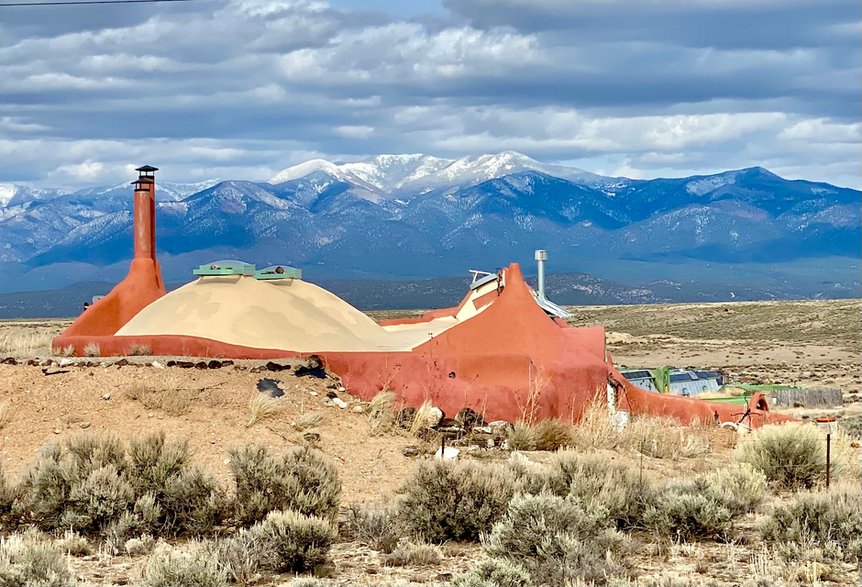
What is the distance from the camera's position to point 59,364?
2139 centimetres

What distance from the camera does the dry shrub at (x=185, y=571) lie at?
9875 millimetres

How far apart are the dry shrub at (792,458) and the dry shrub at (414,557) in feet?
20.7

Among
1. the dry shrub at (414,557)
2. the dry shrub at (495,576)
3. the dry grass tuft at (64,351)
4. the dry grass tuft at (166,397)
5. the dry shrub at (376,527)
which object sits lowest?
the dry shrub at (414,557)

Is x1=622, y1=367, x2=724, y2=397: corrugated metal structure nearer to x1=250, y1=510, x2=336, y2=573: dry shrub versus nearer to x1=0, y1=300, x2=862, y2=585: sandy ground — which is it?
x1=0, y1=300, x2=862, y2=585: sandy ground

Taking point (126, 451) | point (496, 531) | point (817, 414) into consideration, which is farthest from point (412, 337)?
point (496, 531)

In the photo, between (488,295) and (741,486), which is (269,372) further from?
(488,295)

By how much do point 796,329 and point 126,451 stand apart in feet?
271

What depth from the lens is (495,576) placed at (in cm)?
970

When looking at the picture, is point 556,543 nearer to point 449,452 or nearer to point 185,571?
point 185,571

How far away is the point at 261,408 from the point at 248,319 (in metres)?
5.87

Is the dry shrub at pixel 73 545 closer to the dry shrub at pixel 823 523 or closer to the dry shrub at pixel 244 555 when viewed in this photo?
the dry shrub at pixel 244 555

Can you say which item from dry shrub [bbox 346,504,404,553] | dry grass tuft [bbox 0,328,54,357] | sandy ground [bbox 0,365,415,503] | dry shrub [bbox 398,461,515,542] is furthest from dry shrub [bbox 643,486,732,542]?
dry grass tuft [bbox 0,328,54,357]

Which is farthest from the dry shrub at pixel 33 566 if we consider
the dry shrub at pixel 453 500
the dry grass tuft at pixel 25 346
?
the dry grass tuft at pixel 25 346

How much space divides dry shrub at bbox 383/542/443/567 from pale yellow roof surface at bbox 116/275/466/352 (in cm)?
1247
